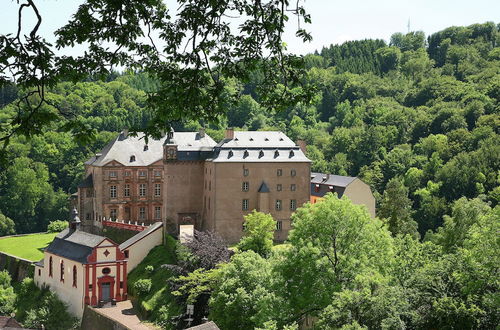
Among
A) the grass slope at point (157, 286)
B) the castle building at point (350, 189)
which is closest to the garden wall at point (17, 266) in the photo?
the grass slope at point (157, 286)

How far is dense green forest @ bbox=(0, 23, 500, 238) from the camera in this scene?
81.2 m

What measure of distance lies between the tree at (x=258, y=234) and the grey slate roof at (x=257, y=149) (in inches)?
218

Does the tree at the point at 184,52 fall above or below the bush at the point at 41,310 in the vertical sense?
above

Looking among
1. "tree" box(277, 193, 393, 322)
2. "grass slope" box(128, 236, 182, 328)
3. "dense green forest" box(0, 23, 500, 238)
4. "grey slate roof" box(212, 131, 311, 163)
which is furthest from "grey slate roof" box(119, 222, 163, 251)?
"tree" box(277, 193, 393, 322)

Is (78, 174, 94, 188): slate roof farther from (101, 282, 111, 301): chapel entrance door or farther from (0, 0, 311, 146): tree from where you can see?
(0, 0, 311, 146): tree

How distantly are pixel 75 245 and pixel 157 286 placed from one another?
754 centimetres

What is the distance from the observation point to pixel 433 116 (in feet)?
338

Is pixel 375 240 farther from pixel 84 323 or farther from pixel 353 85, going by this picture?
pixel 353 85

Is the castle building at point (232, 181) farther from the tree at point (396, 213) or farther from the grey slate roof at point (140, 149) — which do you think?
the tree at point (396, 213)

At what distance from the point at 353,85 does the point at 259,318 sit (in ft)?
358

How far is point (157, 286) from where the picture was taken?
46750mm

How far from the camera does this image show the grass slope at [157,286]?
142 ft

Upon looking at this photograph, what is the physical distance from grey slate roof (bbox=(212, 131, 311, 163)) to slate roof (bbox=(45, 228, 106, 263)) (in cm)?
996

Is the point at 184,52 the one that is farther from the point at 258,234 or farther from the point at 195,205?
the point at 195,205
